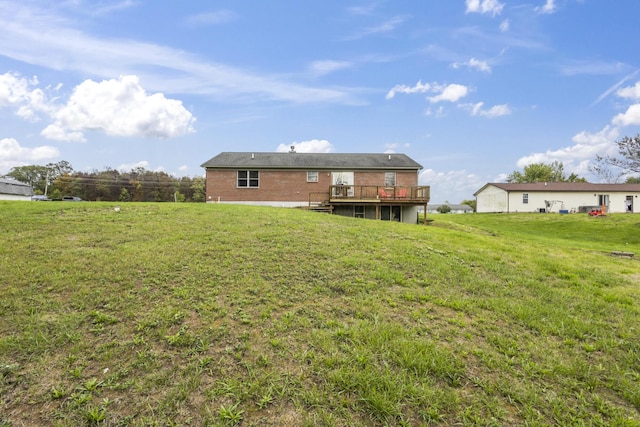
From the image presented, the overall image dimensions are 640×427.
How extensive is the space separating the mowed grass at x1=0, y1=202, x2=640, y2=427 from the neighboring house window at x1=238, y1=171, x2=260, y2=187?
1473 centimetres

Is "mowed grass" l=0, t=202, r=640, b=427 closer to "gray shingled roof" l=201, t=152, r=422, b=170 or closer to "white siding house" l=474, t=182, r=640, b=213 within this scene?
"gray shingled roof" l=201, t=152, r=422, b=170

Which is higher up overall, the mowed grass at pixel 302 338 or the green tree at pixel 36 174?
the green tree at pixel 36 174

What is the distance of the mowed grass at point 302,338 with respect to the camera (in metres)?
2.58

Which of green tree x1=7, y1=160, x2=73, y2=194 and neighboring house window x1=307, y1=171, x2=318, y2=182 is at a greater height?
green tree x1=7, y1=160, x2=73, y2=194

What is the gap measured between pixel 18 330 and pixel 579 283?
9.02 metres

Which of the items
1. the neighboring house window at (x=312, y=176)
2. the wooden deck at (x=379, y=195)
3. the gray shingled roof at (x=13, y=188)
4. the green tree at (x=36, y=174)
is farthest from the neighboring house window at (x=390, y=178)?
the green tree at (x=36, y=174)

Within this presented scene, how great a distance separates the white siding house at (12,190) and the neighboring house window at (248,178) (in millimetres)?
31372

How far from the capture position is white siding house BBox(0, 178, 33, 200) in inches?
1323

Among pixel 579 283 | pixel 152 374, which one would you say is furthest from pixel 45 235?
pixel 579 283

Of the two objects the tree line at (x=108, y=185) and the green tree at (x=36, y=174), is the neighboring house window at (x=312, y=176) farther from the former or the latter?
the green tree at (x=36, y=174)

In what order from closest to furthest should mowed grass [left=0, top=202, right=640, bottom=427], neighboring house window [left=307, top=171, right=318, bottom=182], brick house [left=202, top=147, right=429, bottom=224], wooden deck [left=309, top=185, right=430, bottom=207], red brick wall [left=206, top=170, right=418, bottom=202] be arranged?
mowed grass [left=0, top=202, right=640, bottom=427] → wooden deck [left=309, top=185, right=430, bottom=207] → brick house [left=202, top=147, right=429, bottom=224] → red brick wall [left=206, top=170, right=418, bottom=202] → neighboring house window [left=307, top=171, right=318, bottom=182]

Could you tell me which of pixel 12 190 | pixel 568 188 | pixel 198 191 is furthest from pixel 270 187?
pixel 198 191

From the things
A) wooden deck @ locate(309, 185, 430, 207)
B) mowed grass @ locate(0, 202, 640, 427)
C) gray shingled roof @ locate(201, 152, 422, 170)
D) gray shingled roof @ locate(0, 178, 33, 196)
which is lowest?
mowed grass @ locate(0, 202, 640, 427)

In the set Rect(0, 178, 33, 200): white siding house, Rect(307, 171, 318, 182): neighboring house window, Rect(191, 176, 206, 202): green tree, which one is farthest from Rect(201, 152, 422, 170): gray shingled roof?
Rect(191, 176, 206, 202): green tree
